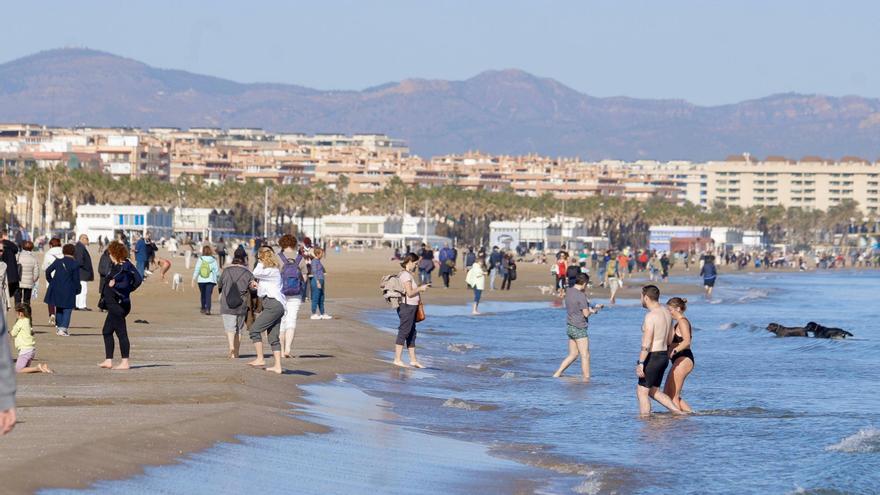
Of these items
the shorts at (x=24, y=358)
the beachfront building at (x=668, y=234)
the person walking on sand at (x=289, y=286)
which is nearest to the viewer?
the shorts at (x=24, y=358)

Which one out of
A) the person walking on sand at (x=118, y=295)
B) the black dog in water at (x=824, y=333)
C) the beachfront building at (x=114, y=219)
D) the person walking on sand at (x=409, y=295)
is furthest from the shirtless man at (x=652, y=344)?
the beachfront building at (x=114, y=219)

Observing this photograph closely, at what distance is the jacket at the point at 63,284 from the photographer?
1903 cm

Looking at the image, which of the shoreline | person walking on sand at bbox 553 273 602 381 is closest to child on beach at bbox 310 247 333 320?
the shoreline

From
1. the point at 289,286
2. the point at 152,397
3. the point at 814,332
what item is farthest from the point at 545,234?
the point at 152,397

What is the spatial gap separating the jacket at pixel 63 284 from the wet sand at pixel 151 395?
1.46ft

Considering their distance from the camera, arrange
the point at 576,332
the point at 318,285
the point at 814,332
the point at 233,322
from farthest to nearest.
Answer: the point at 814,332, the point at 318,285, the point at 576,332, the point at 233,322

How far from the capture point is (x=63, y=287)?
19.0m

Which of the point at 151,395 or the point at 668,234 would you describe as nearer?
the point at 151,395

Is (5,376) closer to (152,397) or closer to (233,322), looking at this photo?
(152,397)

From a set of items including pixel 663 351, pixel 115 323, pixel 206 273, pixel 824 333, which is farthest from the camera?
pixel 824 333

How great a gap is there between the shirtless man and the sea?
0.34 m

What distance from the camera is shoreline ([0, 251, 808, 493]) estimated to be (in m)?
9.23

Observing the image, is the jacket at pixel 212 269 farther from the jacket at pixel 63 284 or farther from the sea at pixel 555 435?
the jacket at pixel 63 284

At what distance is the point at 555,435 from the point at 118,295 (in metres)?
4.40
